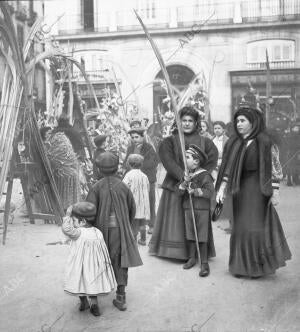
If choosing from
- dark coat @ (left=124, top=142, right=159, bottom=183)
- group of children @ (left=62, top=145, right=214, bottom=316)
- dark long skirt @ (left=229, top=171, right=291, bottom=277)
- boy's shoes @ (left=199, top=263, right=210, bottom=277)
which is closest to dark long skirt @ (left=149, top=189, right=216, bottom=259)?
boy's shoes @ (left=199, top=263, right=210, bottom=277)

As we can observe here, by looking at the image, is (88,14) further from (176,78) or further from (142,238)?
(142,238)

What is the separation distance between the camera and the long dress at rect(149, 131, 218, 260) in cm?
345

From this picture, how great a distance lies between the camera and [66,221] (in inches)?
98.1

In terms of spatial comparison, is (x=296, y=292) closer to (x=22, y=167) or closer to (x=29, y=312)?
(x=29, y=312)

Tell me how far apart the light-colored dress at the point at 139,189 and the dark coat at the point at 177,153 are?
A: 1.25 feet

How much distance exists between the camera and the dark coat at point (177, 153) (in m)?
3.43

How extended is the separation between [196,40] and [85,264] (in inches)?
74.5

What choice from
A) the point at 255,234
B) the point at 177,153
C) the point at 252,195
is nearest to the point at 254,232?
the point at 255,234

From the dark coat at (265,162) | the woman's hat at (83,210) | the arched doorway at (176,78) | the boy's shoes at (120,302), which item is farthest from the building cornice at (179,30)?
the boy's shoes at (120,302)

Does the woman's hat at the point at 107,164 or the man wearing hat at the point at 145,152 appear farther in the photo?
the man wearing hat at the point at 145,152

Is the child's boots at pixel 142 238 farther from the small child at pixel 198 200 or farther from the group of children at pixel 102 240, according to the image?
the group of children at pixel 102 240

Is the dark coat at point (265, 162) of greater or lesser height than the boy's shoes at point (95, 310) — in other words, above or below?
above

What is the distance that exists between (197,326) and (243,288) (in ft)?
2.20

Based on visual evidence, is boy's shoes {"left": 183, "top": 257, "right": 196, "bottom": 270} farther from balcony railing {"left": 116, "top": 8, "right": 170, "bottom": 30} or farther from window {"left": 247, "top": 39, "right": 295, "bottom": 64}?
balcony railing {"left": 116, "top": 8, "right": 170, "bottom": 30}
